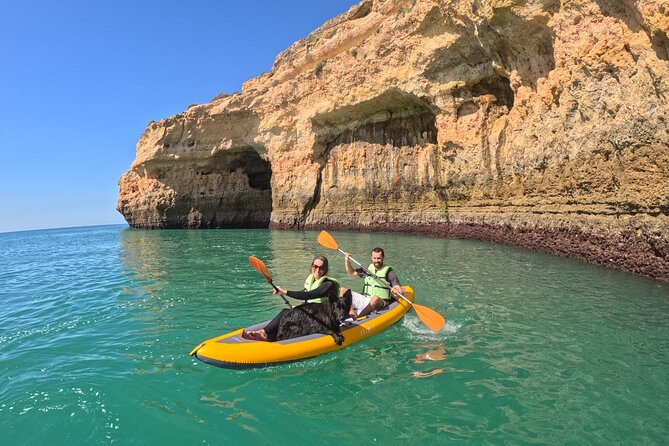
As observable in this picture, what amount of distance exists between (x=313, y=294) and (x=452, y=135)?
16.2 metres

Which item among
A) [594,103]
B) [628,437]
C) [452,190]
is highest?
[594,103]

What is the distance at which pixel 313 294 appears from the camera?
593 cm

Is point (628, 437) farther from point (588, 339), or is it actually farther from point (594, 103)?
point (594, 103)

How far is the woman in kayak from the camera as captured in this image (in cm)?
573

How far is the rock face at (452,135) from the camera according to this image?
9867 mm

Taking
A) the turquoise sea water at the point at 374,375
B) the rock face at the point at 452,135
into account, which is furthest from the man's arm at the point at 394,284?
the rock face at the point at 452,135

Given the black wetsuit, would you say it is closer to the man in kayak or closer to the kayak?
the kayak

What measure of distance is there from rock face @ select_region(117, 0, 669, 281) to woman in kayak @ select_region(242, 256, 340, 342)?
7597 mm

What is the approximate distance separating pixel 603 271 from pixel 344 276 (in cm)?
654

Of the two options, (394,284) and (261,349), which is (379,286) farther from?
(261,349)

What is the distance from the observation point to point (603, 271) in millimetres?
10023

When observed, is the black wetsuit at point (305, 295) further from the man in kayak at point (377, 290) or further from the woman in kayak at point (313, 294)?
the man in kayak at point (377, 290)

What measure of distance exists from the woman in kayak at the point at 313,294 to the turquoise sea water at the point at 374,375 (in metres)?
0.65

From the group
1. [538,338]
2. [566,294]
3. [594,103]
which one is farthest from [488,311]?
[594,103]
